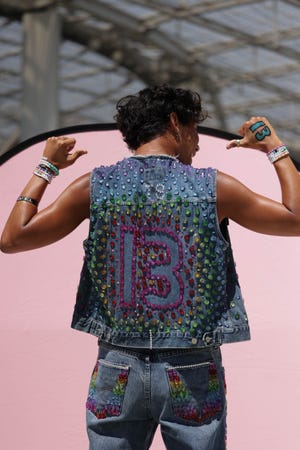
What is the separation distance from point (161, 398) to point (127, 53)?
9078 millimetres

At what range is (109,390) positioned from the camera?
60.8 inches

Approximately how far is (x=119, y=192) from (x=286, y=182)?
324mm

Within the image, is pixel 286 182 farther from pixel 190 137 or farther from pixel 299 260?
pixel 299 260

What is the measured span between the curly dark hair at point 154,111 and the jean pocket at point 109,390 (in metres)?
0.45

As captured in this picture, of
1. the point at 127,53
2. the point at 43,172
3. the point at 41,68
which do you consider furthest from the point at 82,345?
the point at 127,53

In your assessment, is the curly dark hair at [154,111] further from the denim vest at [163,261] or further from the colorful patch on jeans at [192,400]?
the colorful patch on jeans at [192,400]

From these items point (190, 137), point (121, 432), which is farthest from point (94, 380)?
point (190, 137)

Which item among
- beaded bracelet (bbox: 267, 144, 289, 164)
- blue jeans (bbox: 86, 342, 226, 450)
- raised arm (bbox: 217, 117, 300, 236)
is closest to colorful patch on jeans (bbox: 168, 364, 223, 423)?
blue jeans (bbox: 86, 342, 226, 450)

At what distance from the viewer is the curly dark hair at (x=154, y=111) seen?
1619 mm

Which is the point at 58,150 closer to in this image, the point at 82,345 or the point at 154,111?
the point at 154,111

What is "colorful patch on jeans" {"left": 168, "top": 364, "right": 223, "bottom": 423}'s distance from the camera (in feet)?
4.97

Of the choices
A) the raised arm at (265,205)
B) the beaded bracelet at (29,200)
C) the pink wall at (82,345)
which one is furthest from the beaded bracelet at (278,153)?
the pink wall at (82,345)

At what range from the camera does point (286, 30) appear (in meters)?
10.2

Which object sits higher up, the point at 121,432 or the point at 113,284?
the point at 113,284
